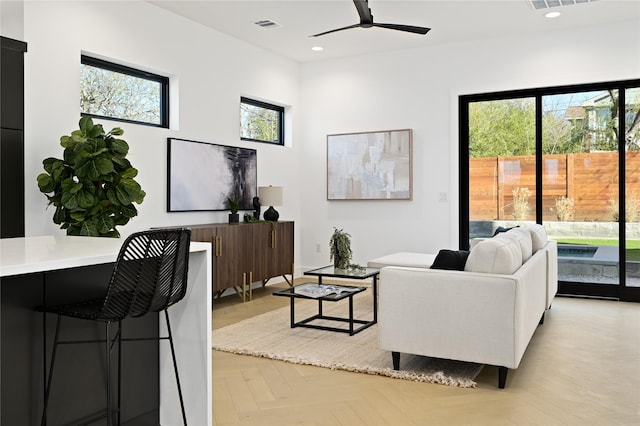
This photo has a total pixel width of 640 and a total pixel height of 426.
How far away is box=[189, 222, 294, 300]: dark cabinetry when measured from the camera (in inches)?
213

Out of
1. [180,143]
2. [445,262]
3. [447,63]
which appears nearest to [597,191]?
[447,63]

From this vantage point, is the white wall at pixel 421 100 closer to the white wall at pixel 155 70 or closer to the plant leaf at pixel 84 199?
the white wall at pixel 155 70

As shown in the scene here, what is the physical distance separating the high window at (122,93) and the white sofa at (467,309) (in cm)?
306

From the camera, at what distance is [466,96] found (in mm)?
6645

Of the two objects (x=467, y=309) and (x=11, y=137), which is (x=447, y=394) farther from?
(x=11, y=137)

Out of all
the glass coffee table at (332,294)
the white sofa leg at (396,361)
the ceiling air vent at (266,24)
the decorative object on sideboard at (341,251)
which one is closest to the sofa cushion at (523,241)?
the white sofa leg at (396,361)

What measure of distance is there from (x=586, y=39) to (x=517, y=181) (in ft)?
5.44

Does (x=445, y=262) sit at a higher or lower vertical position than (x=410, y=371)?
higher

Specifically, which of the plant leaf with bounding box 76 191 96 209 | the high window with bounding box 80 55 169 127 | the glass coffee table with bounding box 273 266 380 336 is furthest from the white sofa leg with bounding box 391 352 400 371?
the high window with bounding box 80 55 169 127

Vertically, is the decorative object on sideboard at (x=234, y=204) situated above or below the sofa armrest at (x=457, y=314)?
above

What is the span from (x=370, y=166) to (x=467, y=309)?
4.10m

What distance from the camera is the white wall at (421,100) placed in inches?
Result: 235

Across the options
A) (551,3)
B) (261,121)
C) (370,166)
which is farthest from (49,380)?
(370,166)

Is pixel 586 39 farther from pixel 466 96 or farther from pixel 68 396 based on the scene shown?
pixel 68 396
